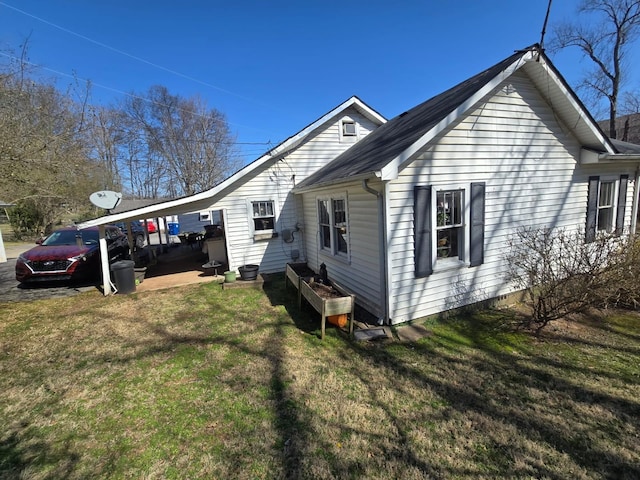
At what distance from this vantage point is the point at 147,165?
30.4m

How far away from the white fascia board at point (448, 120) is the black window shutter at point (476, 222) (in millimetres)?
1448

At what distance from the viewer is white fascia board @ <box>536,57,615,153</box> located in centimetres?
561

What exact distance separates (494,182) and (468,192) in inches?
31.0

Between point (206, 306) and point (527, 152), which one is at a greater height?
point (527, 152)

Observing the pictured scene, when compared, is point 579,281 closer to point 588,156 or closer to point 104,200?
point 588,156

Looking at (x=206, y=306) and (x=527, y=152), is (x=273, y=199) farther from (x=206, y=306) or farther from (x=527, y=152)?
(x=527, y=152)

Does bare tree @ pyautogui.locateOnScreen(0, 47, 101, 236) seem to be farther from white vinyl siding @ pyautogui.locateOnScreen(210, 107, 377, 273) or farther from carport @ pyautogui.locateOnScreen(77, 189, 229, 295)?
white vinyl siding @ pyautogui.locateOnScreen(210, 107, 377, 273)

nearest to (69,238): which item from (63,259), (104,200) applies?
(63,259)

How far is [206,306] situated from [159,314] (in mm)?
996

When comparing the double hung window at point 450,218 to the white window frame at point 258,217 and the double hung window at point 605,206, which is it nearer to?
the double hung window at point 605,206

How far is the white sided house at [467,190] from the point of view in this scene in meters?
5.22

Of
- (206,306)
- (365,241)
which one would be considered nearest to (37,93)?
(206,306)

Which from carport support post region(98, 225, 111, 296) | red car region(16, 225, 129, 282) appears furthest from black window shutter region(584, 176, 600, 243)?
red car region(16, 225, 129, 282)

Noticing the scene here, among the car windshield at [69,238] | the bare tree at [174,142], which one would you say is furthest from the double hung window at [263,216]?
the bare tree at [174,142]
